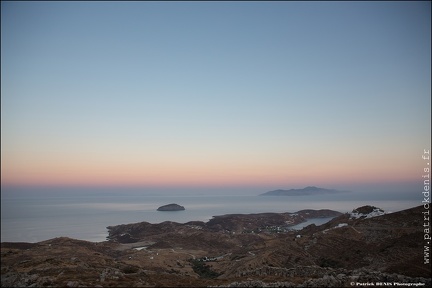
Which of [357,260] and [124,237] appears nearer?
[357,260]

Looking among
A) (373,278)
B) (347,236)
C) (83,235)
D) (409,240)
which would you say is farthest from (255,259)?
(83,235)

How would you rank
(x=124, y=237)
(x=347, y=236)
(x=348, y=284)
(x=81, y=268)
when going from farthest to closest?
(x=124, y=237) → (x=347, y=236) → (x=81, y=268) → (x=348, y=284)

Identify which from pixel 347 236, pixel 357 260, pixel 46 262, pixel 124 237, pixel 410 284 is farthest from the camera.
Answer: pixel 124 237

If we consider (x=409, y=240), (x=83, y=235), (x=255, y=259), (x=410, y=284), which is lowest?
(x=83, y=235)

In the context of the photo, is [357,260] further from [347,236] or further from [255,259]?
[255,259]

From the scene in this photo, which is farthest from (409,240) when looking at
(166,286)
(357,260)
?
(166,286)

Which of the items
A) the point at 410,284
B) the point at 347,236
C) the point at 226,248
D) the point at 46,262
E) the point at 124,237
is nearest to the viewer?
the point at 410,284

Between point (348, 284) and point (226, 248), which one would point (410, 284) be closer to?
point (348, 284)

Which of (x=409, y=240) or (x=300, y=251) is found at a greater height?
(x=409, y=240)

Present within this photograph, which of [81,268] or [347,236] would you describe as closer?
[81,268]
